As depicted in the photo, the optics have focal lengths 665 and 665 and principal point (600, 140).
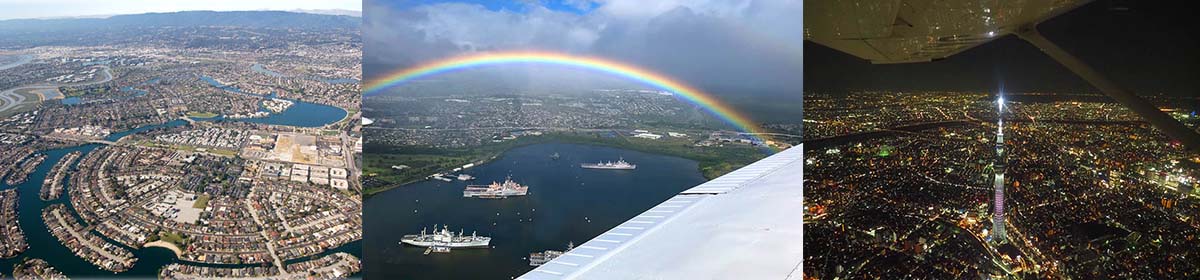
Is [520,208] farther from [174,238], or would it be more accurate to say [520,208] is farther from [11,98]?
[11,98]

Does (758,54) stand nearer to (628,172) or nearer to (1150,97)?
(628,172)

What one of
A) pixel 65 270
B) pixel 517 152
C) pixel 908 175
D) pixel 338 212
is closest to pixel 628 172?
pixel 517 152

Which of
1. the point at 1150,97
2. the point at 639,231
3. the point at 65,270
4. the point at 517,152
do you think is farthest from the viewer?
the point at 517,152

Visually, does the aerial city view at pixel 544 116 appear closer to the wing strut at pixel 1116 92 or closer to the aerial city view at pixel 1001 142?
the aerial city view at pixel 1001 142

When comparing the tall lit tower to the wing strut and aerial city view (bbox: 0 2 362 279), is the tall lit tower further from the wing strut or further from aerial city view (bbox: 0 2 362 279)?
aerial city view (bbox: 0 2 362 279)

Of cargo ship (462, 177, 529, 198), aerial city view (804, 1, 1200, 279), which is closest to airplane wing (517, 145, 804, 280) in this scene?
aerial city view (804, 1, 1200, 279)

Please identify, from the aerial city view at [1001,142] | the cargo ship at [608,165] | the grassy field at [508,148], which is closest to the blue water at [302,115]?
the grassy field at [508,148]
